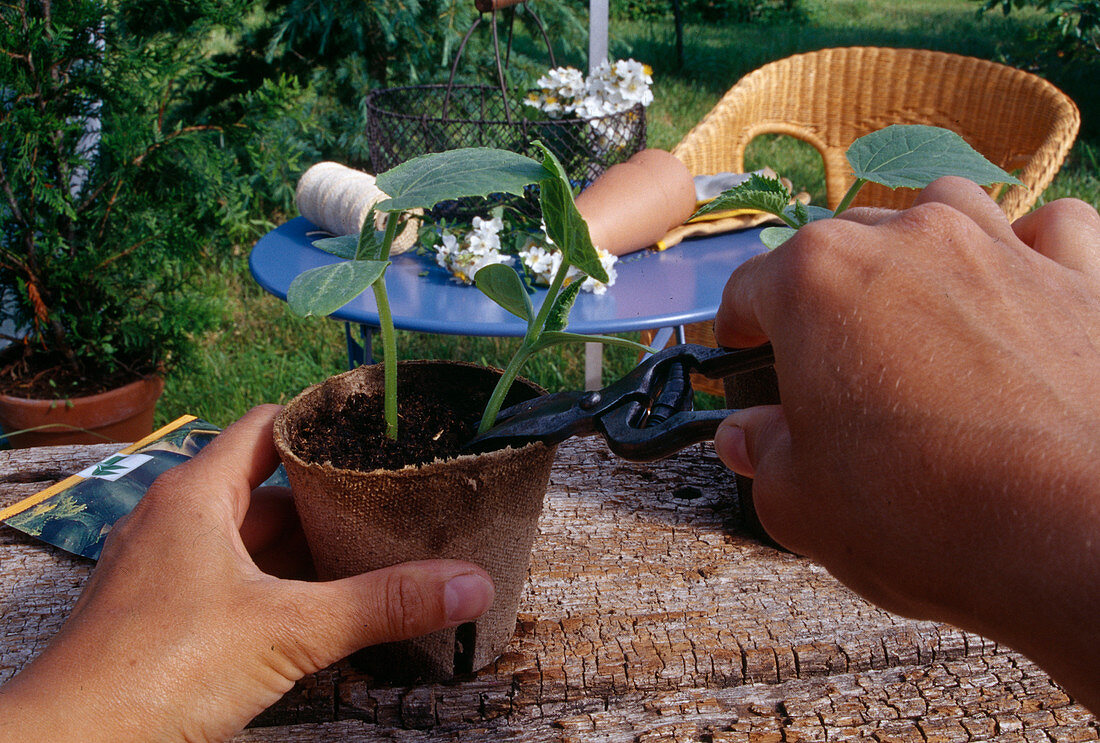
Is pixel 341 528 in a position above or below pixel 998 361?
below

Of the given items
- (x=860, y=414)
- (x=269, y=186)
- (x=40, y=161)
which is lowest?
(x=269, y=186)

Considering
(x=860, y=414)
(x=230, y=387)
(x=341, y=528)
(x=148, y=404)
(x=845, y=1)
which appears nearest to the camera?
(x=860, y=414)

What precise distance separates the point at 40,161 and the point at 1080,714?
2.41 metres

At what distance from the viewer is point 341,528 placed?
0.70 metres

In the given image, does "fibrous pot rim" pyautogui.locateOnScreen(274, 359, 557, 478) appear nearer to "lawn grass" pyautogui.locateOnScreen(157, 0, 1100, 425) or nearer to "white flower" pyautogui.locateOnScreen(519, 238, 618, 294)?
"white flower" pyautogui.locateOnScreen(519, 238, 618, 294)

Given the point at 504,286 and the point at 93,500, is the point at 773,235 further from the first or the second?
the point at 93,500

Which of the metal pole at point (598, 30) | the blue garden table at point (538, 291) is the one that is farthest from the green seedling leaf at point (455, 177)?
the metal pole at point (598, 30)

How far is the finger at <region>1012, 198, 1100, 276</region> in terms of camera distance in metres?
0.63

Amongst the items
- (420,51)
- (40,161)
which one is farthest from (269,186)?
(40,161)

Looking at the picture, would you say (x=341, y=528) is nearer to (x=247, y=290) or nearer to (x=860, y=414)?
(x=860, y=414)

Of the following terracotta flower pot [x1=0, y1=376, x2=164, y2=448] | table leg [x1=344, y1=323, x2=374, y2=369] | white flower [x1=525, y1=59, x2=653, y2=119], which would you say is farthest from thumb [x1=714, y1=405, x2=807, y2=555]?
terracotta flower pot [x1=0, y1=376, x2=164, y2=448]

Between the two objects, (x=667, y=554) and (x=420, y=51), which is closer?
(x=667, y=554)

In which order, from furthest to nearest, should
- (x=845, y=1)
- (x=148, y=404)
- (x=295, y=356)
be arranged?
1. (x=845, y=1)
2. (x=295, y=356)
3. (x=148, y=404)

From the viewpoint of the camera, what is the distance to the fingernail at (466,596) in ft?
2.21
